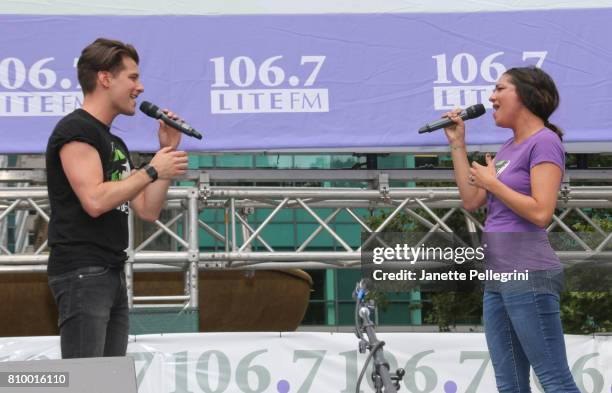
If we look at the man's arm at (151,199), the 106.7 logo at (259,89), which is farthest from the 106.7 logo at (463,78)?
the man's arm at (151,199)

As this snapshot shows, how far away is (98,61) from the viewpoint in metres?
3.41

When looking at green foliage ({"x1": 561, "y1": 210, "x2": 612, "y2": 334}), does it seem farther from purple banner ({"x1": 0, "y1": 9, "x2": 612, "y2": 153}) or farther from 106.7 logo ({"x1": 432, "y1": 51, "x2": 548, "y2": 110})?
106.7 logo ({"x1": 432, "y1": 51, "x2": 548, "y2": 110})

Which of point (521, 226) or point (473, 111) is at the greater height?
point (473, 111)

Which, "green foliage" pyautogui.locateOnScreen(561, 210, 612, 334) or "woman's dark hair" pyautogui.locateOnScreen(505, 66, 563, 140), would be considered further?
"green foliage" pyautogui.locateOnScreen(561, 210, 612, 334)

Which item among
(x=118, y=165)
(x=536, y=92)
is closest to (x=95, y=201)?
(x=118, y=165)

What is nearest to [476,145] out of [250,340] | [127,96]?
[250,340]

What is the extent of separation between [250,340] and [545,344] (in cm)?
248

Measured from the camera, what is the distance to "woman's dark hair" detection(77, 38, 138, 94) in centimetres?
341

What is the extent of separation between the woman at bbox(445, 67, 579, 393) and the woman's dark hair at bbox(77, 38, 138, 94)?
55.5 inches

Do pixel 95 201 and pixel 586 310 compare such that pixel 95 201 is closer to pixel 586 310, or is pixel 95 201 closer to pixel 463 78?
pixel 463 78

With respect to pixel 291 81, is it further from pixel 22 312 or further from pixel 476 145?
pixel 22 312

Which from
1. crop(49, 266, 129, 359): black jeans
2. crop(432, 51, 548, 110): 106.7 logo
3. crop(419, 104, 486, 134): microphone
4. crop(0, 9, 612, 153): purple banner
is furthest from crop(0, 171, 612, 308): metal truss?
crop(49, 266, 129, 359): black jeans

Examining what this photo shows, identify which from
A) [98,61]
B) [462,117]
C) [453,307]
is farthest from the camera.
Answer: [453,307]

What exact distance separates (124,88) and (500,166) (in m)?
1.50
